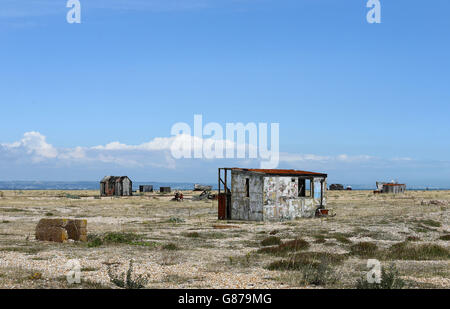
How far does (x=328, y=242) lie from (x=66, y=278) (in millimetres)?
11796

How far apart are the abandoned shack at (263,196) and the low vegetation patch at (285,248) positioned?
1155 centimetres

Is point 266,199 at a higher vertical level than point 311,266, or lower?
higher

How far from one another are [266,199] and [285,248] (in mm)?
12960

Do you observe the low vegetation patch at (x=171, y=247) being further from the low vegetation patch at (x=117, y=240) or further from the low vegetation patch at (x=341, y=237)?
the low vegetation patch at (x=341, y=237)

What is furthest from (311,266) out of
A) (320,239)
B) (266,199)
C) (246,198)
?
(246,198)

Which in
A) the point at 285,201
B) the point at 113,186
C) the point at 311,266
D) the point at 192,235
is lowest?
the point at 192,235

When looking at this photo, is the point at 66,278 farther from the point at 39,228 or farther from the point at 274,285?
the point at 39,228

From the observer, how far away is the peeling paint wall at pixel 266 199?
1228 inches

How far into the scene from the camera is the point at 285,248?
18.3 meters

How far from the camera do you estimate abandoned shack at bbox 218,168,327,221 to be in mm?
31219

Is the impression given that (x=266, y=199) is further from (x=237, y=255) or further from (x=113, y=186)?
(x=113, y=186)

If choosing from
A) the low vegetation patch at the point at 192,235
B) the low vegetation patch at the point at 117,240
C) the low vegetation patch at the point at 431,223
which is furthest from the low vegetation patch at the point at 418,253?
the low vegetation patch at the point at 431,223

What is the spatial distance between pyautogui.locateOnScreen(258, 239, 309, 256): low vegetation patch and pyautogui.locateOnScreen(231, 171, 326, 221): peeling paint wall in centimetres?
1151

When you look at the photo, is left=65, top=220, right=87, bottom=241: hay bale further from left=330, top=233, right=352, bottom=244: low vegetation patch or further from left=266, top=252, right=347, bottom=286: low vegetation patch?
left=330, top=233, right=352, bottom=244: low vegetation patch
